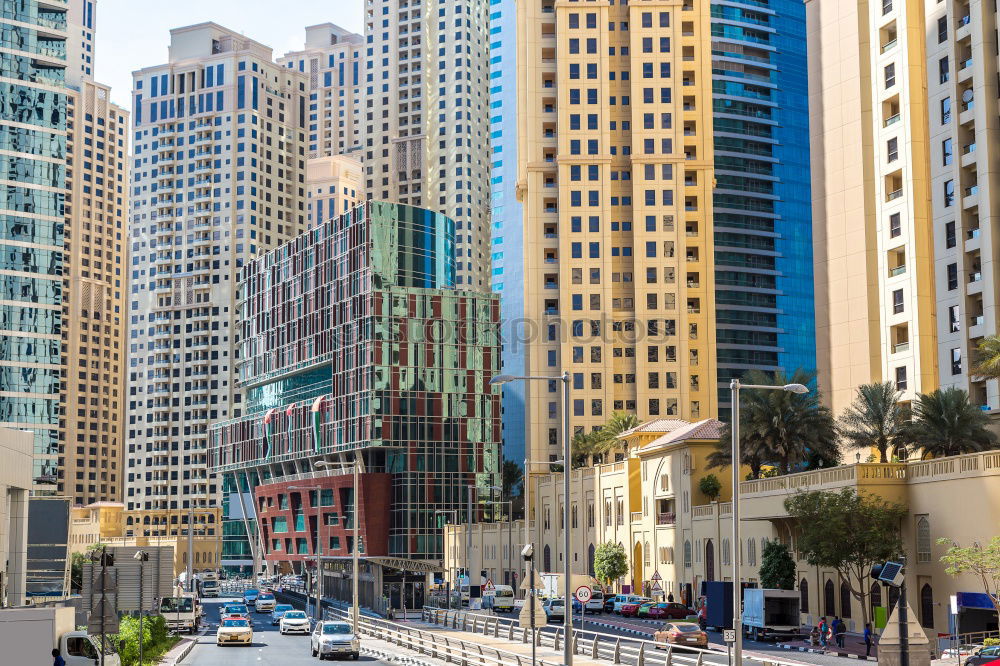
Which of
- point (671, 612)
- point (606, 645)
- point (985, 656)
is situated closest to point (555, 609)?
point (671, 612)

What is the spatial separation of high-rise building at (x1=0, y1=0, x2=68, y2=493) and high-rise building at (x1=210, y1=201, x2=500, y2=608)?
33.6m

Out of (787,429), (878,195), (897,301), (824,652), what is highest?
(878,195)

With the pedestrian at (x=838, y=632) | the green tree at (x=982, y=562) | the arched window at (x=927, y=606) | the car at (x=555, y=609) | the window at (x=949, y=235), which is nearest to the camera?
the green tree at (x=982, y=562)

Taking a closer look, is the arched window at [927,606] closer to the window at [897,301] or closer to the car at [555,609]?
the car at [555,609]

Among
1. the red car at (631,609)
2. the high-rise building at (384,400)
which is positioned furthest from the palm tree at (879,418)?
the high-rise building at (384,400)

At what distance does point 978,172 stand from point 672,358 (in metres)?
76.3

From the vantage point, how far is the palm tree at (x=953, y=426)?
71.9 meters

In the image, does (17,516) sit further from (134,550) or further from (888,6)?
(888,6)

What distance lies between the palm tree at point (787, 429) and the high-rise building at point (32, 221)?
67.5m

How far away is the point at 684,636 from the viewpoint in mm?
57906

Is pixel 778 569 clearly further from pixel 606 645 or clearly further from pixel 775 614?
pixel 606 645

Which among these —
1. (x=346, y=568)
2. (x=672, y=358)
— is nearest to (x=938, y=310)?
(x=672, y=358)

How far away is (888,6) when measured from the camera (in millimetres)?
97562

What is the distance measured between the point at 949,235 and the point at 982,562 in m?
36.2
